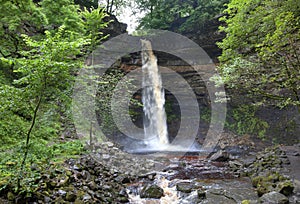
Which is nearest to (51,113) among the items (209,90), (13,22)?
(13,22)

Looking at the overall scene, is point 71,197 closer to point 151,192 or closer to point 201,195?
point 151,192

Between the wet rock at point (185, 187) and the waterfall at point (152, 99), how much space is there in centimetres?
1037

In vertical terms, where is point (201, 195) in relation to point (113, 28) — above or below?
below

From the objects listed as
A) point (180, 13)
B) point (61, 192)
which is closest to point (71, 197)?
point (61, 192)

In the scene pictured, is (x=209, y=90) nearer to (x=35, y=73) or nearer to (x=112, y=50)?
(x=112, y=50)

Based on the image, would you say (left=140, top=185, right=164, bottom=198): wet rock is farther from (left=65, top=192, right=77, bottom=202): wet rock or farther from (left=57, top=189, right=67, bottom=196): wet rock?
(left=57, top=189, right=67, bottom=196): wet rock

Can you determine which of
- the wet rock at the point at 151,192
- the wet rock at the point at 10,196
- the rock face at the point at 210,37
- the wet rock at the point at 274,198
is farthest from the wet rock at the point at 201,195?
the rock face at the point at 210,37

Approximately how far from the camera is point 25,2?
6.61m

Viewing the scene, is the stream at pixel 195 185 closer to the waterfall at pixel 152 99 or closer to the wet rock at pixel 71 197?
the wet rock at pixel 71 197

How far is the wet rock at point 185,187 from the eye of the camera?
19.0 feet

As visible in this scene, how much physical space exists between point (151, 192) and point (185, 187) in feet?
3.35

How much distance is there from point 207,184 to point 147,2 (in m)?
16.8

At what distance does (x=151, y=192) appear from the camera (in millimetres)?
5535

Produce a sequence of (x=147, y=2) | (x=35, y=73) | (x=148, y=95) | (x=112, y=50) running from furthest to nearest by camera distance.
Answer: (x=147, y=2) < (x=148, y=95) < (x=112, y=50) < (x=35, y=73)
